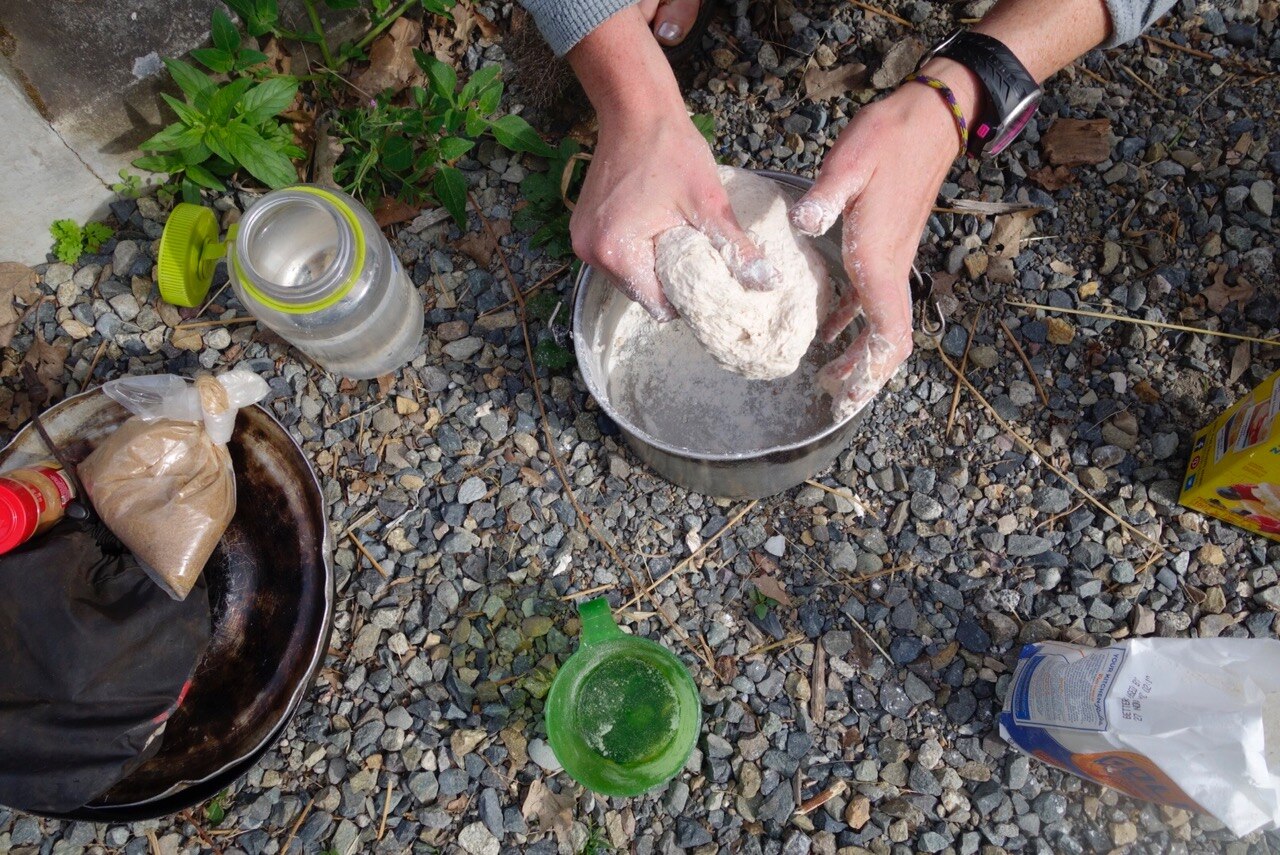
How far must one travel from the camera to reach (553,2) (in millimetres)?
1521

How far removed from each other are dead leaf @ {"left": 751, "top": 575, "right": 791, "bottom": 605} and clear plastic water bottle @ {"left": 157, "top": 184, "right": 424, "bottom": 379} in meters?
0.99

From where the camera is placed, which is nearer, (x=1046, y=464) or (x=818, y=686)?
(x=818, y=686)

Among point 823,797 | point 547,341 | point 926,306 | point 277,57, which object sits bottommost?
A: point 823,797

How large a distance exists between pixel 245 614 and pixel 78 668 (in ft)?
1.06

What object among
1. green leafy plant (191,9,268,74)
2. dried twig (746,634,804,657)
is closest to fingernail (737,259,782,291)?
dried twig (746,634,804,657)

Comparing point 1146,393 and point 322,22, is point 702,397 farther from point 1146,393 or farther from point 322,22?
point 322,22

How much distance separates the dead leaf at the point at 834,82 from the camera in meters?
2.23

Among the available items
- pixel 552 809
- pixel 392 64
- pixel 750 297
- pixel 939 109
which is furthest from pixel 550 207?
A: pixel 552 809

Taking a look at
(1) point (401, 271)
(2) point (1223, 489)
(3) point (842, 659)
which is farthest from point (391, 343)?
(2) point (1223, 489)

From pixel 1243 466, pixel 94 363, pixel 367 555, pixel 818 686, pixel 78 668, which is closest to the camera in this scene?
pixel 78 668

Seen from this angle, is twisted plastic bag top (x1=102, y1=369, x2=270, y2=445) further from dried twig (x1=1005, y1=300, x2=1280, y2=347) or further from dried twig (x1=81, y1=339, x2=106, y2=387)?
dried twig (x1=1005, y1=300, x2=1280, y2=347)

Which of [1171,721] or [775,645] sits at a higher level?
[1171,721]

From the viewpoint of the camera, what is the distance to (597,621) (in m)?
1.76

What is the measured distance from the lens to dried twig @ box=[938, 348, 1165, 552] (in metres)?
1.94
